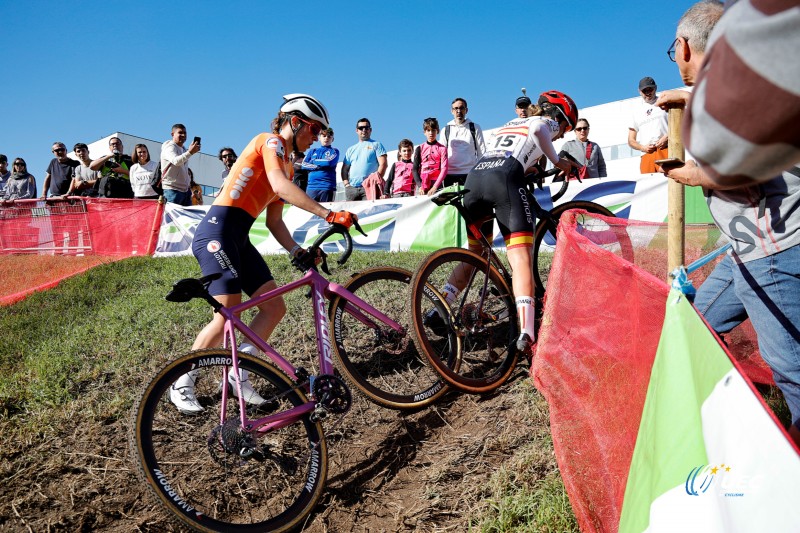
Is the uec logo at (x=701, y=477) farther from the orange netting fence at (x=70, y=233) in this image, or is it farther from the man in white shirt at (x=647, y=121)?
the orange netting fence at (x=70, y=233)

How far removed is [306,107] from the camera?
4340mm

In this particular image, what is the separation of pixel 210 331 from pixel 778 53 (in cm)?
372

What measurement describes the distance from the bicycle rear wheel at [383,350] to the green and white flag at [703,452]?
2426mm

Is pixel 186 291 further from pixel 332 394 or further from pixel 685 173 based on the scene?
pixel 685 173

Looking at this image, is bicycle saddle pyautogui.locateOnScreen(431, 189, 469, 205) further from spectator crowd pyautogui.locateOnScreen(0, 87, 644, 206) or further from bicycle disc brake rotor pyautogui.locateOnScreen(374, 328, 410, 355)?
spectator crowd pyautogui.locateOnScreen(0, 87, 644, 206)

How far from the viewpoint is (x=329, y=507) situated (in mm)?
3385

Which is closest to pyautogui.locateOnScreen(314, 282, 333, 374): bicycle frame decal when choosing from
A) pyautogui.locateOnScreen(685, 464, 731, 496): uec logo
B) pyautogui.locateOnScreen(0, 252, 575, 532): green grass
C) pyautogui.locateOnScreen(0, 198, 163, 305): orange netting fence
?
pyautogui.locateOnScreen(0, 252, 575, 532): green grass

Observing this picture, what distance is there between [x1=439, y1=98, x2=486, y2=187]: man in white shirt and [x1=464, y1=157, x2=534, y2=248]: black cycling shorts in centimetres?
474

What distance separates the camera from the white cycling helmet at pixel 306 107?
4.33 metres

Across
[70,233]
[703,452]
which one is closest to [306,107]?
[703,452]

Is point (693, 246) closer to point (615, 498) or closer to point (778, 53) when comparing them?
point (615, 498)

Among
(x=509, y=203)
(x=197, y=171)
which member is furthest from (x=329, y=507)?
(x=197, y=171)

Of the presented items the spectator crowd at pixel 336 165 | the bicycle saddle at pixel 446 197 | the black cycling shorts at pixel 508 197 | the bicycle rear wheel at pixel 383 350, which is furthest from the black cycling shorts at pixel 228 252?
the spectator crowd at pixel 336 165

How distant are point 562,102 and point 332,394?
3.05m
